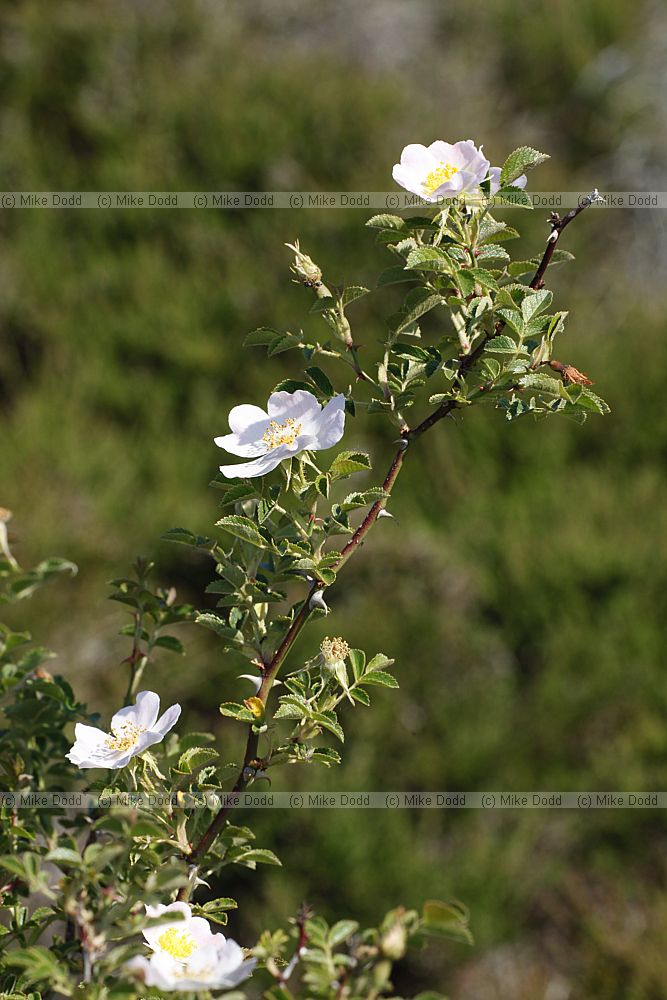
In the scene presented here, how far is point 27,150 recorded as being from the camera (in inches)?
162

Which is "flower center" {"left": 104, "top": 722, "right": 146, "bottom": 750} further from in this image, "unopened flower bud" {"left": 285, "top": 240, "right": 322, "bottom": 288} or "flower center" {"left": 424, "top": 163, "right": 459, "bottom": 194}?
"flower center" {"left": 424, "top": 163, "right": 459, "bottom": 194}

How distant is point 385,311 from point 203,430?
0.73m

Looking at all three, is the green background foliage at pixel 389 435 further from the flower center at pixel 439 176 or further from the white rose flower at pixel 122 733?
the flower center at pixel 439 176

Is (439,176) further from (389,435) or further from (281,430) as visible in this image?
(389,435)

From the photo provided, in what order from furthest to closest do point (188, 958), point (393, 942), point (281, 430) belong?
point (281, 430) → point (188, 958) → point (393, 942)

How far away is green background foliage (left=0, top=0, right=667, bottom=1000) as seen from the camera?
2350mm

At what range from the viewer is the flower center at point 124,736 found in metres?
0.86

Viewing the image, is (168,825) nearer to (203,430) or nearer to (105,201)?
(203,430)

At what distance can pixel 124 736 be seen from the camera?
0.87m

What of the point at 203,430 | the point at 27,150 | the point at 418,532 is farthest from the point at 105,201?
the point at 418,532

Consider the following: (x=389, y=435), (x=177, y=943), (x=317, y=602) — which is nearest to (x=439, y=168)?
(x=317, y=602)

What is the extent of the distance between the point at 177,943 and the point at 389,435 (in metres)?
2.68

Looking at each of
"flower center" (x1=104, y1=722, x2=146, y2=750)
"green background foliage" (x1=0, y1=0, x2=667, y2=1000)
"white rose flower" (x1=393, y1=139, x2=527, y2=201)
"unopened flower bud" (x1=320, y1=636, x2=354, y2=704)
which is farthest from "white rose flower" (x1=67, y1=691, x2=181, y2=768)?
"green background foliage" (x1=0, y1=0, x2=667, y2=1000)

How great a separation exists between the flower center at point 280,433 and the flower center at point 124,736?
27cm
